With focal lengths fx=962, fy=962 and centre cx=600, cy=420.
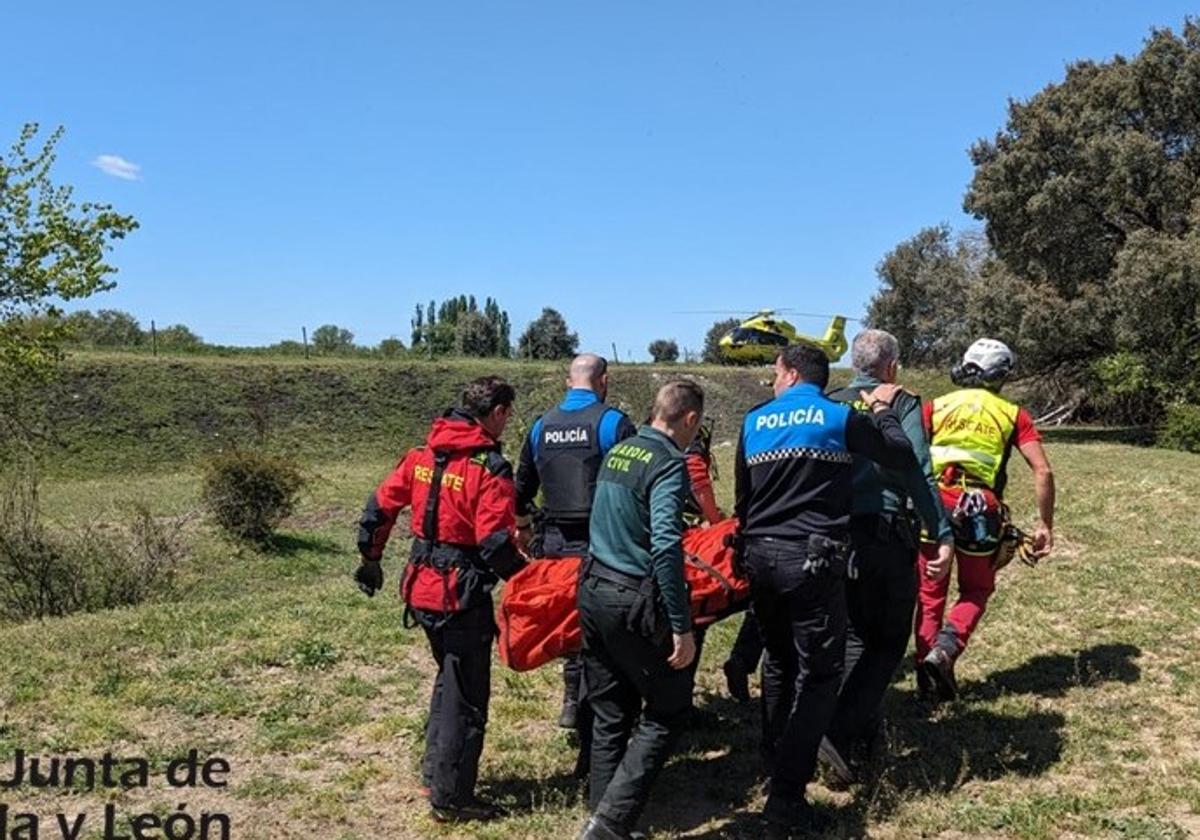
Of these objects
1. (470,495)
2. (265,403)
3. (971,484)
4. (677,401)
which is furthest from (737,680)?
(265,403)

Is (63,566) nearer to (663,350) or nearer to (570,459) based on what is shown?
(570,459)

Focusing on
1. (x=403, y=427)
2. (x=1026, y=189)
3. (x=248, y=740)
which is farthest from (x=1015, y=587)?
(x=403, y=427)

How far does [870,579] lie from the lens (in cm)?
484

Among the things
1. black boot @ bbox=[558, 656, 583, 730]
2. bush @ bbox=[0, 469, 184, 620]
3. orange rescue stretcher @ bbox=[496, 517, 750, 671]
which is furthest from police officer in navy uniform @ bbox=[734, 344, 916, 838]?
bush @ bbox=[0, 469, 184, 620]

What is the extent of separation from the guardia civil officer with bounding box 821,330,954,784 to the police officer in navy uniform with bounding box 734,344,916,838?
0.46 m

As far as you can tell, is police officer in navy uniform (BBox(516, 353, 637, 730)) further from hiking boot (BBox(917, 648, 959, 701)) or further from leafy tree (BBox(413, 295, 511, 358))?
leafy tree (BBox(413, 295, 511, 358))

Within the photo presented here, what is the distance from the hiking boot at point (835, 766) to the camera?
15.4 feet

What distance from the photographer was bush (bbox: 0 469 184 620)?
9992 millimetres

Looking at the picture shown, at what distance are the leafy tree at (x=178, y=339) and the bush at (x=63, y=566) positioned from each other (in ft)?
107

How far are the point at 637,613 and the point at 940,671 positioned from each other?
8.59ft

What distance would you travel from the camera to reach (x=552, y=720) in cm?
598

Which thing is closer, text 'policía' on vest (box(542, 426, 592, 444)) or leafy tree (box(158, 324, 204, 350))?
text 'policía' on vest (box(542, 426, 592, 444))

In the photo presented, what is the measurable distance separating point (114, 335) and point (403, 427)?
17580mm

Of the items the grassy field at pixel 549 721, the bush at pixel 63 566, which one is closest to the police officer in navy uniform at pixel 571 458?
the grassy field at pixel 549 721
